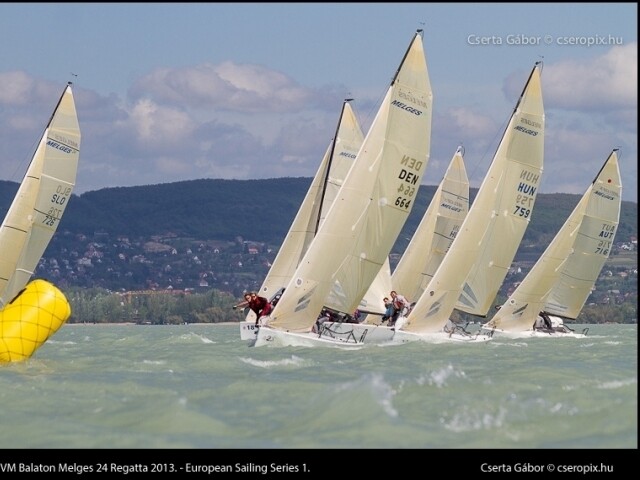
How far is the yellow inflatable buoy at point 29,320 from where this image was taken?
26.9 meters

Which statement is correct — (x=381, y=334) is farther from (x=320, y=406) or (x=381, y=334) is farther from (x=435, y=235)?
(x=320, y=406)

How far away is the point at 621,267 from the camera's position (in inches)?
6594

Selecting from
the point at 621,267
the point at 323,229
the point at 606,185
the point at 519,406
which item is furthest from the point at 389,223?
the point at 621,267

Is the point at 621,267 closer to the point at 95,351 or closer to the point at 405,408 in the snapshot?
the point at 95,351

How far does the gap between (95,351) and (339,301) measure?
21.6 ft

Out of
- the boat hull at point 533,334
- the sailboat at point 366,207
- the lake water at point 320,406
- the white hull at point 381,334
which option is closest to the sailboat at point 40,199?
the sailboat at point 366,207

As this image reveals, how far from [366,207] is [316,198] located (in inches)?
308

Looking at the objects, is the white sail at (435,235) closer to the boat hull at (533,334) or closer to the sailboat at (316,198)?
the boat hull at (533,334)

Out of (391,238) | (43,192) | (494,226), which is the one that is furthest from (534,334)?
(43,192)

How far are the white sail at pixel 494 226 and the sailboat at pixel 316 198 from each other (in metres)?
4.70

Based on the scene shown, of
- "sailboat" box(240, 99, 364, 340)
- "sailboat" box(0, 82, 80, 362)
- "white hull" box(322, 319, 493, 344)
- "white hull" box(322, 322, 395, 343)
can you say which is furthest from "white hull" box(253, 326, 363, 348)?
"sailboat" box(0, 82, 80, 362)

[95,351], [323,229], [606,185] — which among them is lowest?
[95,351]

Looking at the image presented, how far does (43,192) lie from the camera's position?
3953cm
